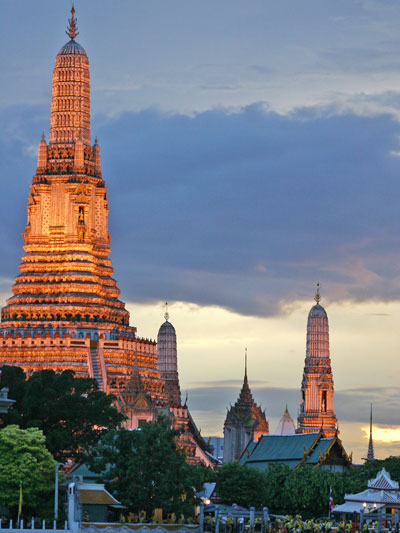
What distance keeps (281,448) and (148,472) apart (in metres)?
33.5

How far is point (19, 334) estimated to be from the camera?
6437 inches

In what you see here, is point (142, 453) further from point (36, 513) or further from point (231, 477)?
point (231, 477)

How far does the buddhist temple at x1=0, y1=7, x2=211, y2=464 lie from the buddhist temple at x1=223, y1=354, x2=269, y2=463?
1633 cm

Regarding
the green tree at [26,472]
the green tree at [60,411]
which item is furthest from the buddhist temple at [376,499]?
the green tree at [26,472]

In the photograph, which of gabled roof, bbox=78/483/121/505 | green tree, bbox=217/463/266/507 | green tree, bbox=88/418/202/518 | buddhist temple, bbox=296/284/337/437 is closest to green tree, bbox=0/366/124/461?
green tree, bbox=88/418/202/518

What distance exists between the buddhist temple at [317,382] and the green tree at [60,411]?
67517 mm

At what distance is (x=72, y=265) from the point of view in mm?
168500

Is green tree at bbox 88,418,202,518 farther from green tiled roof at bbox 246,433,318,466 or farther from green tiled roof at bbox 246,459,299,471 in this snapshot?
green tiled roof at bbox 246,433,318,466

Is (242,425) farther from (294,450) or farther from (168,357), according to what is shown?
(294,450)

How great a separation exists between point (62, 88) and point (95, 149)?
644 cm

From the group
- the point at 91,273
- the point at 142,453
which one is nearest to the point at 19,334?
the point at 91,273

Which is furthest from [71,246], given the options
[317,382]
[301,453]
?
[301,453]

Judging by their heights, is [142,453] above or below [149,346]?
below

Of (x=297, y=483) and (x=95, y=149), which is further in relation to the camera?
(x=95, y=149)
